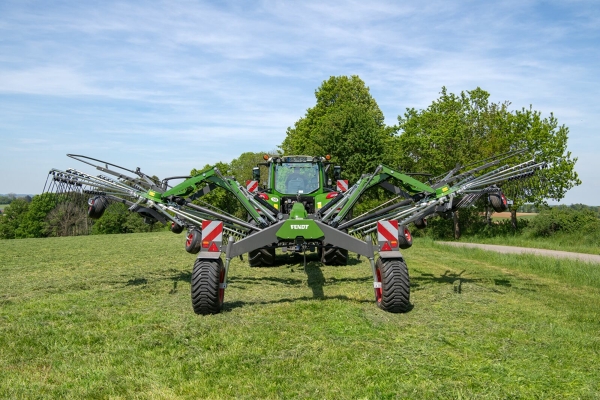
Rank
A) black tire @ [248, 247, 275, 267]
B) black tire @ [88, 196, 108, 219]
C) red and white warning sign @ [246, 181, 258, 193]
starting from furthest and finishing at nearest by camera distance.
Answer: red and white warning sign @ [246, 181, 258, 193]
black tire @ [248, 247, 275, 267]
black tire @ [88, 196, 108, 219]

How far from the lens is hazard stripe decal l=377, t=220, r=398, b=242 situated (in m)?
7.20

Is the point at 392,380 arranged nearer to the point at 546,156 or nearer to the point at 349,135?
the point at 349,135

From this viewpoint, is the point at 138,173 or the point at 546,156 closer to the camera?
the point at 138,173

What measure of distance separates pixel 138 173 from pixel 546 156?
27435 mm

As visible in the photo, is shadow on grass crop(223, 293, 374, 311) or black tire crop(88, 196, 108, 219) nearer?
shadow on grass crop(223, 293, 374, 311)

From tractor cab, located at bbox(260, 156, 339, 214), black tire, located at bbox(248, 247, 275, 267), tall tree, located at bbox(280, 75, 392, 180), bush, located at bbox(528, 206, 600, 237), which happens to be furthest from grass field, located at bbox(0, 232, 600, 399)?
tall tree, located at bbox(280, 75, 392, 180)

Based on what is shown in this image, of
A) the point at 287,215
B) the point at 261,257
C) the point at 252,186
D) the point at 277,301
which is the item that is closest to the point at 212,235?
the point at 277,301

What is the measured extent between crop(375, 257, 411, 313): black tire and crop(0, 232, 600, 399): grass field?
0.44 feet

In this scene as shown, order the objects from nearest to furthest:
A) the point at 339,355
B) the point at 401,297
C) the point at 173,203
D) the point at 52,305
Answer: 1. the point at 339,355
2. the point at 401,297
3. the point at 52,305
4. the point at 173,203

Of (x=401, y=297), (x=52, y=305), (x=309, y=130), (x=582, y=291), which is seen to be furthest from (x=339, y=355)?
(x=309, y=130)

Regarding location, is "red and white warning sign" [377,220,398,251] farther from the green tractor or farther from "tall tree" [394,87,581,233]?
"tall tree" [394,87,581,233]

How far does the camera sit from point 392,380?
4113mm

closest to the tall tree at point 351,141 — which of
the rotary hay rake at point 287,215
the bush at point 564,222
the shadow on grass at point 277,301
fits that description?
the bush at point 564,222

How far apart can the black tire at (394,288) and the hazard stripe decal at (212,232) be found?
2.23 m
